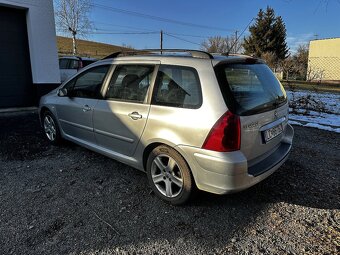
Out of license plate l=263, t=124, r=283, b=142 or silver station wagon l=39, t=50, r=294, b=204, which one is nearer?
silver station wagon l=39, t=50, r=294, b=204

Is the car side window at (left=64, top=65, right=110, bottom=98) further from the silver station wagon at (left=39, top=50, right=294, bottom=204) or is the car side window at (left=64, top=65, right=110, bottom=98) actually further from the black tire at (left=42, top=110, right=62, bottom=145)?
the black tire at (left=42, top=110, right=62, bottom=145)

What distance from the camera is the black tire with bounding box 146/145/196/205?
294 cm

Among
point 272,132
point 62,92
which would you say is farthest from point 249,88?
point 62,92

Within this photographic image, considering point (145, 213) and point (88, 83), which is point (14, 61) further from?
point (145, 213)

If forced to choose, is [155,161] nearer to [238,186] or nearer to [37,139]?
[238,186]

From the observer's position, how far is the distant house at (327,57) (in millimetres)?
32625

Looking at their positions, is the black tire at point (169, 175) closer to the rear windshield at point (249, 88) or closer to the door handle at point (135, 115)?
the door handle at point (135, 115)

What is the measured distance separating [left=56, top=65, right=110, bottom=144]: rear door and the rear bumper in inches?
69.2

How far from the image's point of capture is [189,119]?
109 inches

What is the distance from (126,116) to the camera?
11.2 ft

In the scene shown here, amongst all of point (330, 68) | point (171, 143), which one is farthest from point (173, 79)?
point (330, 68)

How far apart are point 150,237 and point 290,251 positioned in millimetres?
1264

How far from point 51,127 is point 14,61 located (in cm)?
409

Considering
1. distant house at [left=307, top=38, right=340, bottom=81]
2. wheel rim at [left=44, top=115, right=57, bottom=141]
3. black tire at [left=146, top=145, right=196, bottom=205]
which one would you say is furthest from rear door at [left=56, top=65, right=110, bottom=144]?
distant house at [left=307, top=38, right=340, bottom=81]
